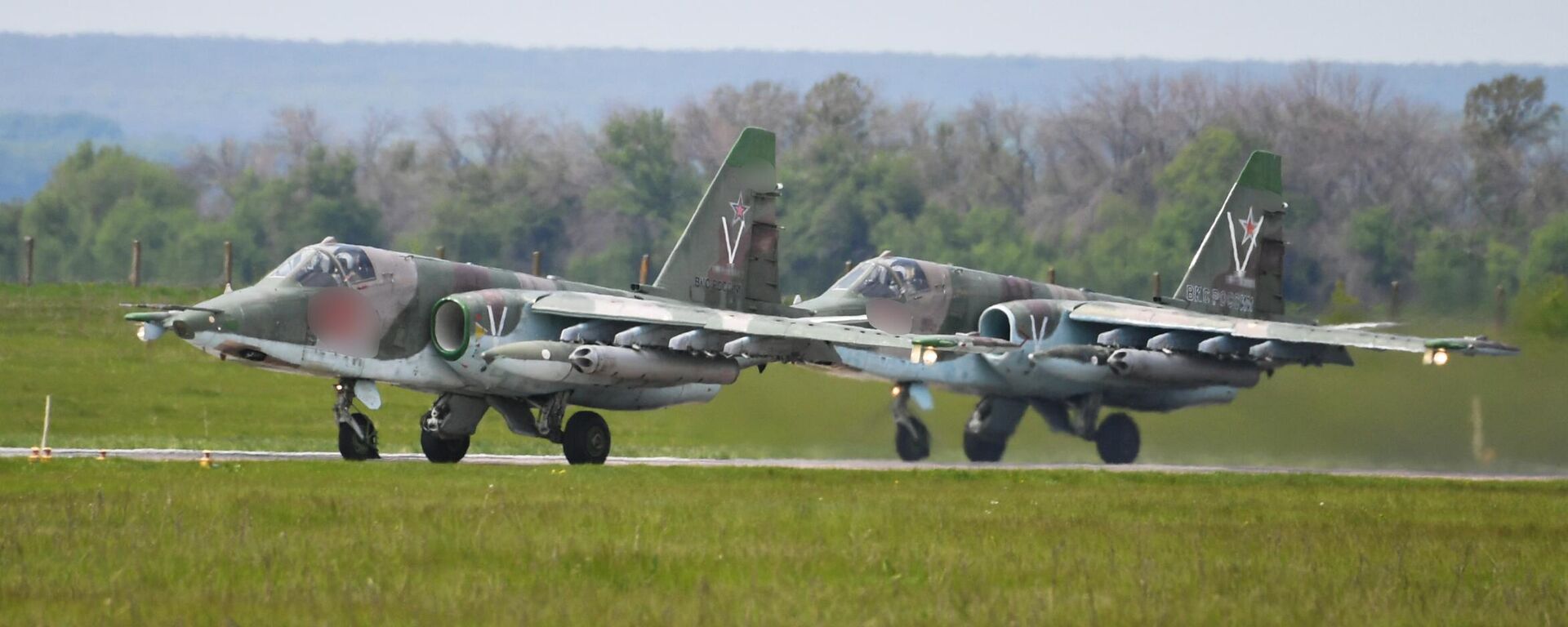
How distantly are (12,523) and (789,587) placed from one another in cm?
579

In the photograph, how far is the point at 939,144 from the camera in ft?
226

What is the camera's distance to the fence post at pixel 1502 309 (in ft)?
110

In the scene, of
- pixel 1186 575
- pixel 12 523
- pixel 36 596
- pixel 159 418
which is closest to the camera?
pixel 36 596

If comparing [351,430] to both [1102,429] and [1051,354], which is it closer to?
[1051,354]

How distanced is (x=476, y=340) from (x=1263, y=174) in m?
14.7

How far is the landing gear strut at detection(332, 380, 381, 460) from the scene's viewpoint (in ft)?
82.5

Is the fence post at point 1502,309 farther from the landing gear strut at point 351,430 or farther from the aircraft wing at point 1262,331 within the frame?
the landing gear strut at point 351,430

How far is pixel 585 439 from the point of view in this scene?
1034 inches

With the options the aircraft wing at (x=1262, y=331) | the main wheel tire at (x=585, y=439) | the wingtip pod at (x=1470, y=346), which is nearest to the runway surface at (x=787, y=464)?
the main wheel tire at (x=585, y=439)

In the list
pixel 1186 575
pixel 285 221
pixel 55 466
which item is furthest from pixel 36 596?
pixel 285 221

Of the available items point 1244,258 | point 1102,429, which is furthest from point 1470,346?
point 1244,258

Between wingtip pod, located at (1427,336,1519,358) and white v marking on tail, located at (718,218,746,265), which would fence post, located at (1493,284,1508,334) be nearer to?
wingtip pod, located at (1427,336,1519,358)

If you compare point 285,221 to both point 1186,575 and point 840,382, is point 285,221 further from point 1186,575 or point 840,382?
point 1186,575

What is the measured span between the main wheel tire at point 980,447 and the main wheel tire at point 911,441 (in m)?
0.61
